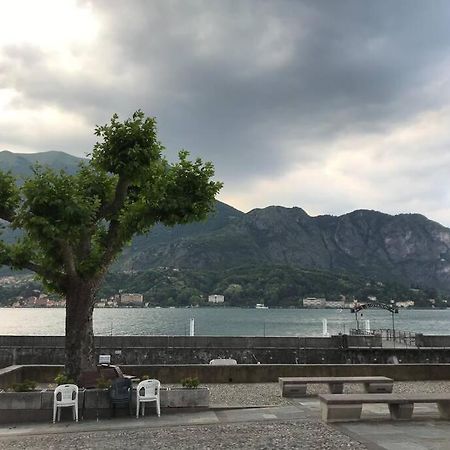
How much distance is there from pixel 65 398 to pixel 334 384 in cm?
723

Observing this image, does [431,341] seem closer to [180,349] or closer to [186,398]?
[180,349]

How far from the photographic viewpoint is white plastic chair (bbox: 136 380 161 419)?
12445 millimetres

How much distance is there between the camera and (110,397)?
41.1 feet

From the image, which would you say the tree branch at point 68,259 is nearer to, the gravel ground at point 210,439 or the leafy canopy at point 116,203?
the leafy canopy at point 116,203

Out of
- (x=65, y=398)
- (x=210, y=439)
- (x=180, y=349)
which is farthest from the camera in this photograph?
(x=180, y=349)

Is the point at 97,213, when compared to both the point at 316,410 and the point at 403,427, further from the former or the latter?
the point at 403,427

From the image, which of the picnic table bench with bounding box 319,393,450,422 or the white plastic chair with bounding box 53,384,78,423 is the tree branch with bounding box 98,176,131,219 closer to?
the white plastic chair with bounding box 53,384,78,423

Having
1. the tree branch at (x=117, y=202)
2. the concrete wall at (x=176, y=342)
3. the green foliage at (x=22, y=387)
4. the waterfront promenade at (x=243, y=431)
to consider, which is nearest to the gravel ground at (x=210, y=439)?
the waterfront promenade at (x=243, y=431)

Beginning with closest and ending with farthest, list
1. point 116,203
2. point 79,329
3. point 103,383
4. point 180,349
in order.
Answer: point 103,383 → point 79,329 → point 116,203 → point 180,349

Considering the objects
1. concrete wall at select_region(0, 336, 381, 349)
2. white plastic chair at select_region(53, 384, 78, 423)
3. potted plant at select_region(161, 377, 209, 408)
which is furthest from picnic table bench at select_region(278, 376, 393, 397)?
concrete wall at select_region(0, 336, 381, 349)

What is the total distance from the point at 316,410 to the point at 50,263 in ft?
25.4

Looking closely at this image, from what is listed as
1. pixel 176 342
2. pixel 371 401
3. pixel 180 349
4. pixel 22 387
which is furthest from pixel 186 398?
pixel 176 342

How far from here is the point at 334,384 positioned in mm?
15070

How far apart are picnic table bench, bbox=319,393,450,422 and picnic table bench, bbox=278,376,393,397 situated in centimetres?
310
